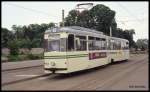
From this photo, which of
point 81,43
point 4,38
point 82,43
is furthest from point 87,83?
point 4,38

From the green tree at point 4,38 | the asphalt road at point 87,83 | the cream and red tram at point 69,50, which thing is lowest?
the asphalt road at point 87,83

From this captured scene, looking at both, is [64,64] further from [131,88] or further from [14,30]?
[14,30]

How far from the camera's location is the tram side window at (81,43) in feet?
63.7

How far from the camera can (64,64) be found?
17.8m

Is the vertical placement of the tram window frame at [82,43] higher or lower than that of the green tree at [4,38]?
lower

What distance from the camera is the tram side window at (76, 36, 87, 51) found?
19416 mm

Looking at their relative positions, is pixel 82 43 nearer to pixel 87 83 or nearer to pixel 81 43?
pixel 81 43

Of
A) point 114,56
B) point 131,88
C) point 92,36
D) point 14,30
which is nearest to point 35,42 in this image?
point 14,30

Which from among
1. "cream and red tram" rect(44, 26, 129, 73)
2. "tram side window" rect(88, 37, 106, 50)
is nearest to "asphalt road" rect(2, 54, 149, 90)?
"cream and red tram" rect(44, 26, 129, 73)

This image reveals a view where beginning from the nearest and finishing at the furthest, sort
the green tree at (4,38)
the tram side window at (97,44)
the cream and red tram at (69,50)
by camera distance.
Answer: the cream and red tram at (69,50) → the tram side window at (97,44) → the green tree at (4,38)

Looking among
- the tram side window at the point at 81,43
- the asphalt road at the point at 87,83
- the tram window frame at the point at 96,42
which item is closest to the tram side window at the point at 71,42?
the tram side window at the point at 81,43

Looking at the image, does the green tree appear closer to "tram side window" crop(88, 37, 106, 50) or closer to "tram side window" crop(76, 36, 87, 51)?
"tram side window" crop(88, 37, 106, 50)

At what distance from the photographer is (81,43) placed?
65.9ft

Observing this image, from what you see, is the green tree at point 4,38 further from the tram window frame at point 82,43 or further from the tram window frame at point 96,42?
the tram window frame at point 82,43
